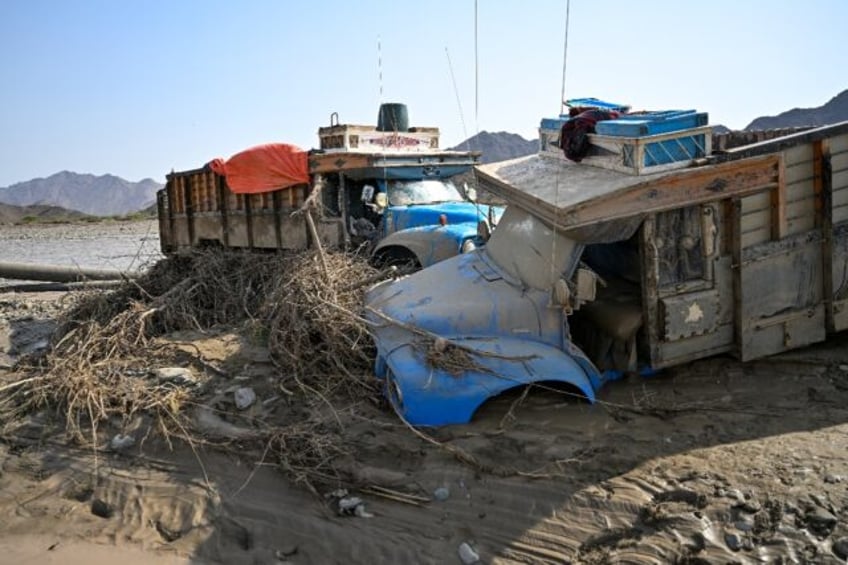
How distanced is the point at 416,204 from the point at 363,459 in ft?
16.8

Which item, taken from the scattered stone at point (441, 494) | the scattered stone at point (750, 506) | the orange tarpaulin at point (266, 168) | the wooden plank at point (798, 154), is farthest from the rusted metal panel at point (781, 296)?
the orange tarpaulin at point (266, 168)

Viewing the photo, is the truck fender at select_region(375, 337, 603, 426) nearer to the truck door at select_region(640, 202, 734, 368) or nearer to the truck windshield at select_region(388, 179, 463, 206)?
the truck door at select_region(640, 202, 734, 368)

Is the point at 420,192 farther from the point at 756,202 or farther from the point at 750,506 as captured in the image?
the point at 750,506

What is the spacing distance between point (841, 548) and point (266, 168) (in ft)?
26.9

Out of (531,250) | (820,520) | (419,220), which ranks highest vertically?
(419,220)

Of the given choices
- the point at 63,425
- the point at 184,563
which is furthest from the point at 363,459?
the point at 63,425

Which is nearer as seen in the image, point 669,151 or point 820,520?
point 820,520

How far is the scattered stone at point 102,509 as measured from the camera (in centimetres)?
450

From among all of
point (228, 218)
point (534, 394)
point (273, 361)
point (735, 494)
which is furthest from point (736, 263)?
point (228, 218)

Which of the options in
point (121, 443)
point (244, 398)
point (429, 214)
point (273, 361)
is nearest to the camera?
point (121, 443)

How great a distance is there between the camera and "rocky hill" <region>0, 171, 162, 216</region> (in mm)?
118250

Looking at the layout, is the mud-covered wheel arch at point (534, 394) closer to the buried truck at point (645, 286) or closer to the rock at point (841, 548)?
the buried truck at point (645, 286)

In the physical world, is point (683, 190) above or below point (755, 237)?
above

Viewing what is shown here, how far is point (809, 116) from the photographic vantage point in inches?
1495
